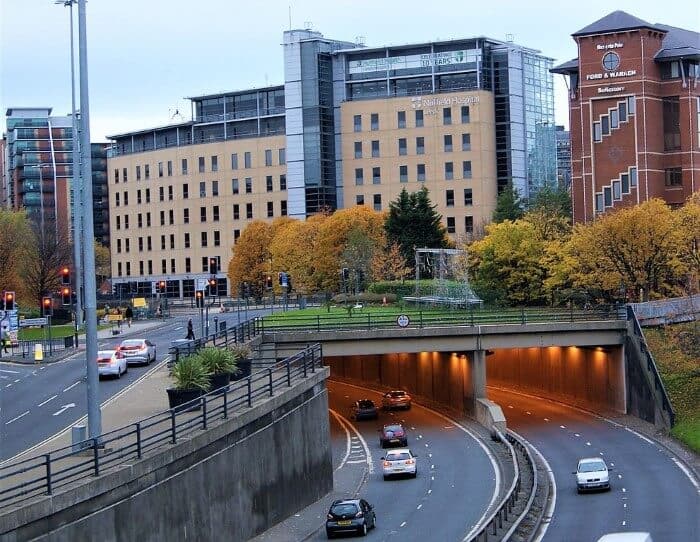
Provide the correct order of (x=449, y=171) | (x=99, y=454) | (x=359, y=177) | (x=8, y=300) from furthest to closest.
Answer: (x=359, y=177), (x=449, y=171), (x=8, y=300), (x=99, y=454)

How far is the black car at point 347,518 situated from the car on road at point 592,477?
10.6m

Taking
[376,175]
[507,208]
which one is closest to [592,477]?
[507,208]

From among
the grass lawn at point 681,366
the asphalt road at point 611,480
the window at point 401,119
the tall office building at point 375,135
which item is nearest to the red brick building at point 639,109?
the asphalt road at point 611,480

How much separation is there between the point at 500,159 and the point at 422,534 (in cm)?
11320

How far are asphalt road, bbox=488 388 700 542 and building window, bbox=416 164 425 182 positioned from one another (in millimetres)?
74835

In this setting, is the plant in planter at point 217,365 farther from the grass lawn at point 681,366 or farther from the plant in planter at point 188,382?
the grass lawn at point 681,366

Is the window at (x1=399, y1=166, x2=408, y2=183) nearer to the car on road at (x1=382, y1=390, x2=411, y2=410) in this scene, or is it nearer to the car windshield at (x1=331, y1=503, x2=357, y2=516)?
the car on road at (x1=382, y1=390, x2=411, y2=410)

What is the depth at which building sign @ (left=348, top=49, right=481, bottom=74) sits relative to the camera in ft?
488

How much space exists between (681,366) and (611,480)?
18197mm

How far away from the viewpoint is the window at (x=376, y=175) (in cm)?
15188

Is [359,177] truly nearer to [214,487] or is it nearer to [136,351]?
[136,351]

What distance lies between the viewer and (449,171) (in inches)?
5886

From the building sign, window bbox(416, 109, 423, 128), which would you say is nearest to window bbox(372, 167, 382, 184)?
window bbox(416, 109, 423, 128)

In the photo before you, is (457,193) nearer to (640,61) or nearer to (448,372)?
(640,61)
